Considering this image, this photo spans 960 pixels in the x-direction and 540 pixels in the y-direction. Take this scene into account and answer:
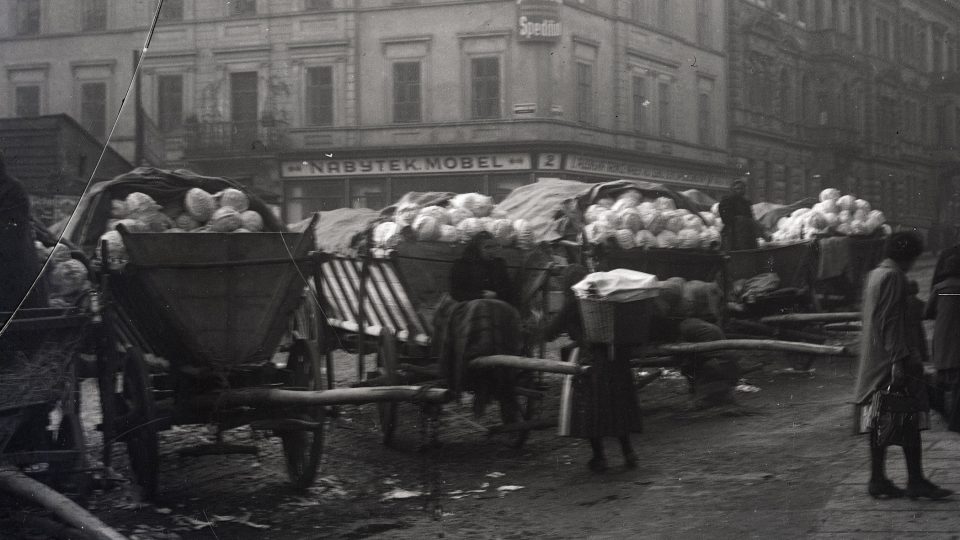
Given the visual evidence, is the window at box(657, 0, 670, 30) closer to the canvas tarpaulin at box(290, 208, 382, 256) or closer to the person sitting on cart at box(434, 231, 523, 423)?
the canvas tarpaulin at box(290, 208, 382, 256)

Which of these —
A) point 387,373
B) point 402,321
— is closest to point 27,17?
point 402,321

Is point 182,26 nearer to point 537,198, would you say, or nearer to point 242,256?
point 537,198

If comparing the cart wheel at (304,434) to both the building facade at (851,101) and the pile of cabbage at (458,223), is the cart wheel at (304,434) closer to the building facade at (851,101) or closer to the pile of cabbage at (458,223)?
the pile of cabbage at (458,223)

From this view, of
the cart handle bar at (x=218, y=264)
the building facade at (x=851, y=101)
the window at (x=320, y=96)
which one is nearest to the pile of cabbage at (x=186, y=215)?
the cart handle bar at (x=218, y=264)

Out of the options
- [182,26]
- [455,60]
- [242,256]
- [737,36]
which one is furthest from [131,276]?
[737,36]

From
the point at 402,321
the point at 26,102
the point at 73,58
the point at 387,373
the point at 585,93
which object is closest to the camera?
the point at 26,102

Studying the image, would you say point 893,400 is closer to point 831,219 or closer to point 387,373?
point 831,219

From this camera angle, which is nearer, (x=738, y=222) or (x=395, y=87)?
(x=395, y=87)
